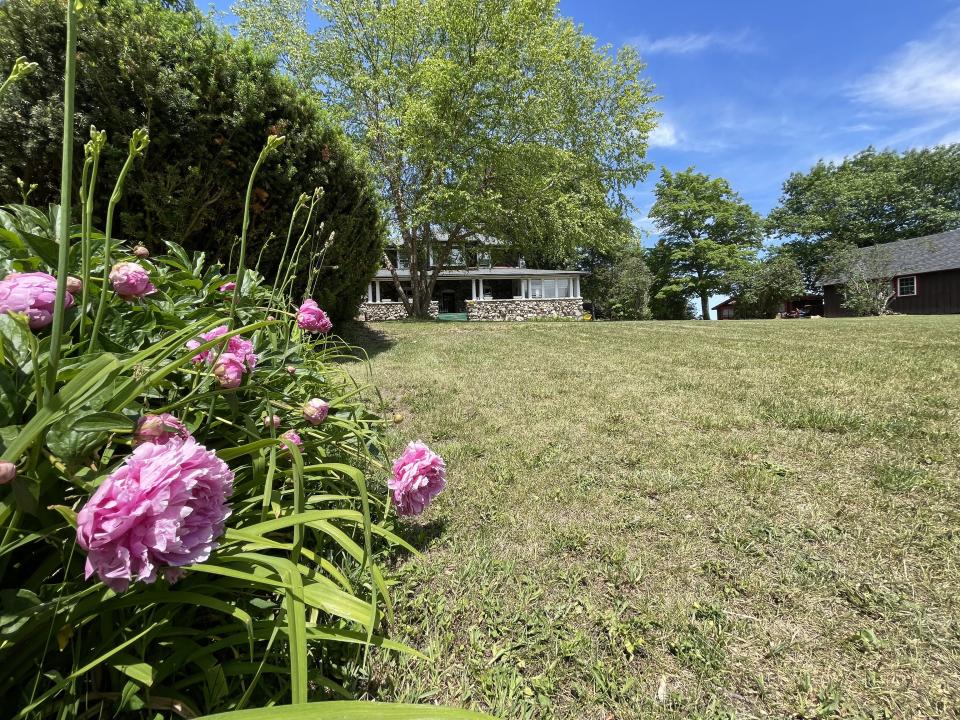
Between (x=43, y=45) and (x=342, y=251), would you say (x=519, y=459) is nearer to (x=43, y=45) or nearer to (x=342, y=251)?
(x=342, y=251)

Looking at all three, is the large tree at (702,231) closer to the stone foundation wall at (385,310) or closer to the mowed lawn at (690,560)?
the stone foundation wall at (385,310)

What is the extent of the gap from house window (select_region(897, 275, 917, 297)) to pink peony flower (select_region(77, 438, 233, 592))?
30.6 metres

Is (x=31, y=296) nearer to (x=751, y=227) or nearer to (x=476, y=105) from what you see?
(x=476, y=105)

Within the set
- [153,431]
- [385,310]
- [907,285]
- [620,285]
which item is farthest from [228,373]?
[907,285]

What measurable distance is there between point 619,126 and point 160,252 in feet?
53.5

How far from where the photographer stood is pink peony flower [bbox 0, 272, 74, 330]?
832 millimetres

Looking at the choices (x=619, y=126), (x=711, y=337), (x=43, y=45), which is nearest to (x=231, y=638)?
(x=43, y=45)

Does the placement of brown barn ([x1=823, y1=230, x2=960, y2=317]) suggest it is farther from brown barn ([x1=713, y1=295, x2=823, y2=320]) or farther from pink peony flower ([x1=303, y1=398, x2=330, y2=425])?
pink peony flower ([x1=303, y1=398, x2=330, y2=425])

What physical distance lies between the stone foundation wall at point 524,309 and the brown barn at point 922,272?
13.9 metres

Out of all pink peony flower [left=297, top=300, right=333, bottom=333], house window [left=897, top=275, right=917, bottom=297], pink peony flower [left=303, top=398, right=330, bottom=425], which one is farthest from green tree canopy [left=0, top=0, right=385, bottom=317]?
house window [left=897, top=275, right=917, bottom=297]

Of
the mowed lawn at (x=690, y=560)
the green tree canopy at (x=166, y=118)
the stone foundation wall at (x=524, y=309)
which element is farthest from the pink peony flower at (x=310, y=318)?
the stone foundation wall at (x=524, y=309)

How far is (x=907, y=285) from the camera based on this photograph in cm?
2172

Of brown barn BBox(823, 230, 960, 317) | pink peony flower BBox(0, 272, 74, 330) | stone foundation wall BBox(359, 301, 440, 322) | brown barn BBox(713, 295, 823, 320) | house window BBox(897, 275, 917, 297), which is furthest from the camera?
brown barn BBox(713, 295, 823, 320)

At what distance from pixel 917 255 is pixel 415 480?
3134 cm
